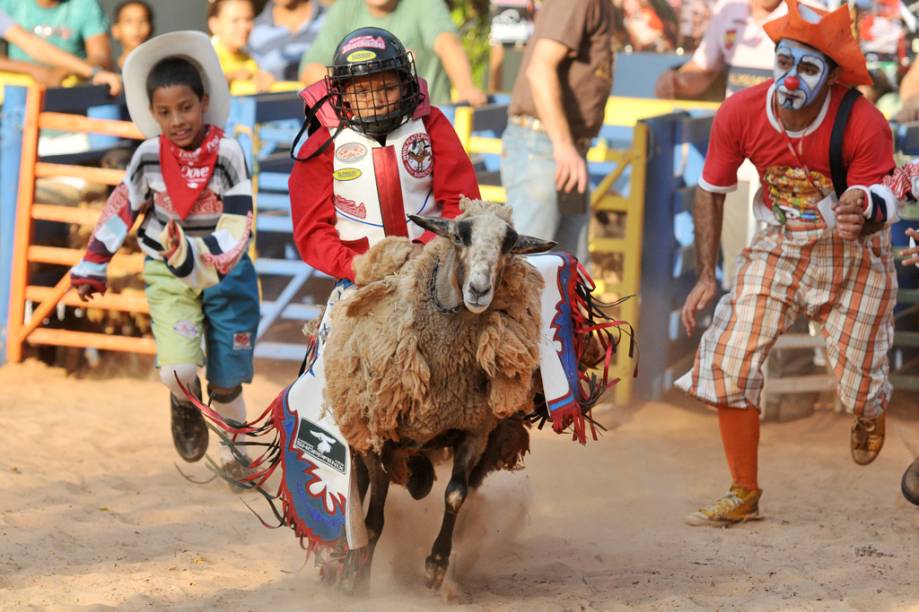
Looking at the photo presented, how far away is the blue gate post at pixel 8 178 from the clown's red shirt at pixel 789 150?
4.99 metres

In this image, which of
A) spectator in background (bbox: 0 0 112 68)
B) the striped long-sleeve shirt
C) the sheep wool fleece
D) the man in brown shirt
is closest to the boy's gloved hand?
the striped long-sleeve shirt

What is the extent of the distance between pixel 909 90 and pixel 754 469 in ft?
13.5

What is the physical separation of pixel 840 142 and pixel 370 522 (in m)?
2.65

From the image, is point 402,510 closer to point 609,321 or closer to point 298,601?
point 298,601

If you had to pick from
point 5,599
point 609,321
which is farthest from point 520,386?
point 5,599

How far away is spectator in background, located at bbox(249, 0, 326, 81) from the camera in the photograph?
1072 cm

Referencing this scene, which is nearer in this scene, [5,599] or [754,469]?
[5,599]

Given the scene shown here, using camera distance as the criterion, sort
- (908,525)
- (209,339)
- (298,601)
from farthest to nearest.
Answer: (209,339)
(908,525)
(298,601)

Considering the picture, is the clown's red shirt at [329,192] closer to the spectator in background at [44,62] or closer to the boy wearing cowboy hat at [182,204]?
the boy wearing cowboy hat at [182,204]

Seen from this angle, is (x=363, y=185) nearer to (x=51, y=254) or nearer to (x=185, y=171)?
(x=185, y=171)

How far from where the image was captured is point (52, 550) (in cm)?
540

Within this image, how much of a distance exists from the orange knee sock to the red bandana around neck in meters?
2.69

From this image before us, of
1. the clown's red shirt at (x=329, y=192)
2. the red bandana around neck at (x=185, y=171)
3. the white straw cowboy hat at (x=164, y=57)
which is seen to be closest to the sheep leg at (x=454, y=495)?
the clown's red shirt at (x=329, y=192)

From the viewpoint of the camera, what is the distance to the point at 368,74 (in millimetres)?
4805
